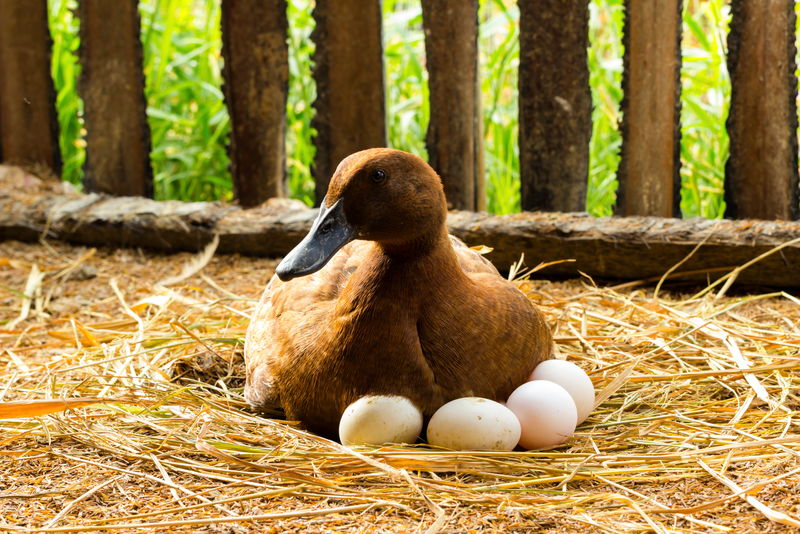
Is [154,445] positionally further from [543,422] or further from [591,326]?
[591,326]

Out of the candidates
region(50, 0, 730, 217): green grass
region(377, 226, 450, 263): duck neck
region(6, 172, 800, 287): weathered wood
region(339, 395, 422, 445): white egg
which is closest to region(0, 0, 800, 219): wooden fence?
region(6, 172, 800, 287): weathered wood

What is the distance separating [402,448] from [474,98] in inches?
84.0

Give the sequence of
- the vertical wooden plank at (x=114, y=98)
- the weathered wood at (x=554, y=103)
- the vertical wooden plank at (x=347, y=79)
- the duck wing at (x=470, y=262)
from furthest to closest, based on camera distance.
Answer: the vertical wooden plank at (x=114, y=98)
the vertical wooden plank at (x=347, y=79)
the weathered wood at (x=554, y=103)
the duck wing at (x=470, y=262)

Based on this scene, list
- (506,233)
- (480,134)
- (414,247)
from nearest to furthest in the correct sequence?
(414,247), (506,233), (480,134)

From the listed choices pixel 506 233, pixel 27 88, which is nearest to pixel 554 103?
pixel 506 233

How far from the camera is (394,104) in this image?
17.4ft

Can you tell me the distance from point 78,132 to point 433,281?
3.70 meters

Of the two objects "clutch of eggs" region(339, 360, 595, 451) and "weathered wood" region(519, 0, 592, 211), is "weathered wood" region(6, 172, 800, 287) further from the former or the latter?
"clutch of eggs" region(339, 360, 595, 451)

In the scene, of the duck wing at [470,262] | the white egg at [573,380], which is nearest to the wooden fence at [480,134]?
the duck wing at [470,262]

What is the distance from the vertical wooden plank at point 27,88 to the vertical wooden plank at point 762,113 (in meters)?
3.24

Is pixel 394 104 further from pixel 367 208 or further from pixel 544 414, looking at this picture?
pixel 544 414

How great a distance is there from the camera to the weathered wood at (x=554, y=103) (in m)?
3.92

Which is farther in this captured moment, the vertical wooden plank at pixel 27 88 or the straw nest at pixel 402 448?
the vertical wooden plank at pixel 27 88

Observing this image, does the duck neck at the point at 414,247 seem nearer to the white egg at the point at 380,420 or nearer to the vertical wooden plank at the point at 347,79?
the white egg at the point at 380,420
